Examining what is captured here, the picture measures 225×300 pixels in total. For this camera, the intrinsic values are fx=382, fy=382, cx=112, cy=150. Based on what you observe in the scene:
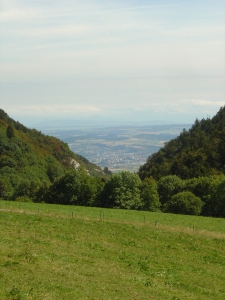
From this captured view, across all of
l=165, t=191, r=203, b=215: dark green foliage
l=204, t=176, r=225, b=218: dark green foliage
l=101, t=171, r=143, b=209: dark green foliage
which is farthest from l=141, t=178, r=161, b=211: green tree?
l=204, t=176, r=225, b=218: dark green foliage

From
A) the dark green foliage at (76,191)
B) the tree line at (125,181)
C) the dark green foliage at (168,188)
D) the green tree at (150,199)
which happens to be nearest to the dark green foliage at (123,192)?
the tree line at (125,181)

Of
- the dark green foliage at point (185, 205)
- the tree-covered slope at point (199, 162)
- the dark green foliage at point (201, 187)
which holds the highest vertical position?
the tree-covered slope at point (199, 162)

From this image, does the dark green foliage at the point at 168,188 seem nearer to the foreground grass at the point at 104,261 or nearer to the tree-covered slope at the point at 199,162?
the tree-covered slope at the point at 199,162

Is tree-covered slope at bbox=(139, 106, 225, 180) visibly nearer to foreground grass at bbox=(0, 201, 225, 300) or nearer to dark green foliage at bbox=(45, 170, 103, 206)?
dark green foliage at bbox=(45, 170, 103, 206)

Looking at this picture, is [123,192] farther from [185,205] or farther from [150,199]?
[185,205]

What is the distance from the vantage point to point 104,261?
67.1 feet

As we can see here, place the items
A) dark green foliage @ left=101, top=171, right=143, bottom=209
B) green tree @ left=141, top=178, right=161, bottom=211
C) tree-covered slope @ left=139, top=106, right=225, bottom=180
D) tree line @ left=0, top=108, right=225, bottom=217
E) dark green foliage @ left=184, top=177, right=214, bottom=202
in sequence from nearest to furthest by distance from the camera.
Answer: tree line @ left=0, top=108, right=225, bottom=217 → dark green foliage @ left=101, top=171, right=143, bottom=209 → green tree @ left=141, top=178, right=161, bottom=211 → dark green foliage @ left=184, top=177, right=214, bottom=202 → tree-covered slope @ left=139, top=106, right=225, bottom=180

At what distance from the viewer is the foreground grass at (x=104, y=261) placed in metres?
15.2

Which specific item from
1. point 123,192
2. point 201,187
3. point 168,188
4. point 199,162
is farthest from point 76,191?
point 199,162

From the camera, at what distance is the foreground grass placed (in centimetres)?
1525

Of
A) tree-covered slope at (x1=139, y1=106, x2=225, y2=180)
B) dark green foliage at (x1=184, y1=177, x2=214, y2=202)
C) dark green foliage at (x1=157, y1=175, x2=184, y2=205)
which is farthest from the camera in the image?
tree-covered slope at (x1=139, y1=106, x2=225, y2=180)

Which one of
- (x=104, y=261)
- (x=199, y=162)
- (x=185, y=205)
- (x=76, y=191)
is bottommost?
(x=185, y=205)

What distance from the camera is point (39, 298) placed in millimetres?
13438

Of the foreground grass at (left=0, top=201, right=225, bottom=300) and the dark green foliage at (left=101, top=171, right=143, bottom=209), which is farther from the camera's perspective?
the dark green foliage at (left=101, top=171, right=143, bottom=209)
